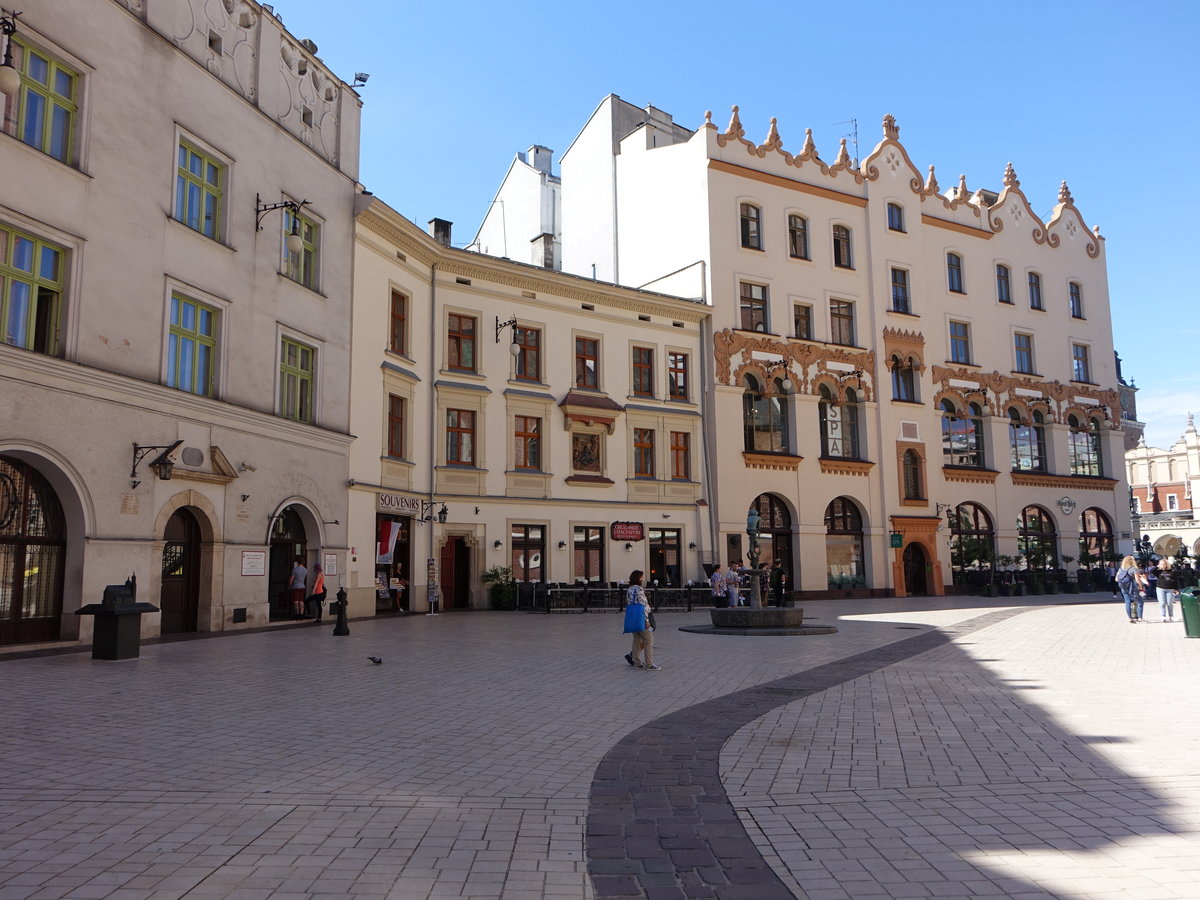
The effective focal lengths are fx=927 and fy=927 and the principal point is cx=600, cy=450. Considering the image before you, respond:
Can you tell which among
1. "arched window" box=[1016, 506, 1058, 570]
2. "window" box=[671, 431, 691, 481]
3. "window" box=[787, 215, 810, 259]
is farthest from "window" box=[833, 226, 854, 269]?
"arched window" box=[1016, 506, 1058, 570]

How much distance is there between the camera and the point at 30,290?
609 inches

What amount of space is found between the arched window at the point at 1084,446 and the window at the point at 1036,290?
5.78 meters

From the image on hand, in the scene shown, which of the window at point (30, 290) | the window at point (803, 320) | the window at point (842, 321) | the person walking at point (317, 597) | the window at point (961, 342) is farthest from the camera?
the window at point (961, 342)

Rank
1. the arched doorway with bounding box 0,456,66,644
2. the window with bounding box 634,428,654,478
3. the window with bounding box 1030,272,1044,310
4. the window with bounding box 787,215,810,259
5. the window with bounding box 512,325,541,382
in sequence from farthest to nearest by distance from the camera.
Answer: the window with bounding box 1030,272,1044,310, the window with bounding box 787,215,810,259, the window with bounding box 634,428,654,478, the window with bounding box 512,325,541,382, the arched doorway with bounding box 0,456,66,644

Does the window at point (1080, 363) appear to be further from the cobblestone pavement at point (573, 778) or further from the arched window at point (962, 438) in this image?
the cobblestone pavement at point (573, 778)

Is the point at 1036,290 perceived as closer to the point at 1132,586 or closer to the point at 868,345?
the point at 868,345

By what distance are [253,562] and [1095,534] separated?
40.4 m

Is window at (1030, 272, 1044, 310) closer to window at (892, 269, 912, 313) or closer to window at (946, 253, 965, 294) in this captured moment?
window at (946, 253, 965, 294)

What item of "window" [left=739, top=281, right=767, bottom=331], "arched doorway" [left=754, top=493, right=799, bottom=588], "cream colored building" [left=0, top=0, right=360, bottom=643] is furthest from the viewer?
"window" [left=739, top=281, right=767, bottom=331]

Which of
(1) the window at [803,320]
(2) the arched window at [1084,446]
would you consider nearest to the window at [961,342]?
(2) the arched window at [1084,446]

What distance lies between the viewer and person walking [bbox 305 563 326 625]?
22250mm

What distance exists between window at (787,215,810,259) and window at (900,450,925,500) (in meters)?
9.55

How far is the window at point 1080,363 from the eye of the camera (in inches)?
1834

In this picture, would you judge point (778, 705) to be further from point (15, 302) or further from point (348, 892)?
point (15, 302)
